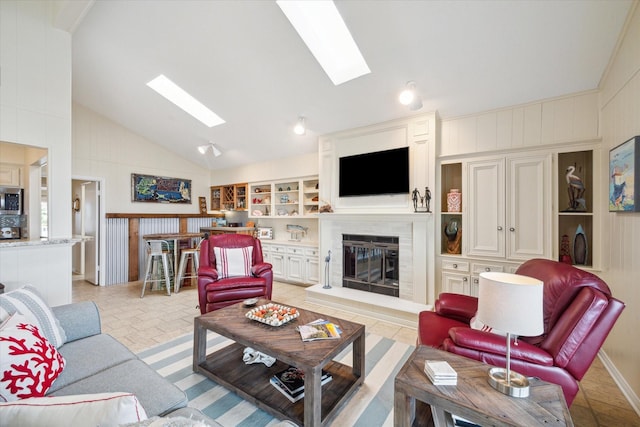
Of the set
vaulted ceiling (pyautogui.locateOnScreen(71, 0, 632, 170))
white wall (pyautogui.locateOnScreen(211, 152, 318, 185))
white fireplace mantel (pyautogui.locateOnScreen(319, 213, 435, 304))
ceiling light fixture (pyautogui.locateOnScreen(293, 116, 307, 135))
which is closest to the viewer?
vaulted ceiling (pyautogui.locateOnScreen(71, 0, 632, 170))

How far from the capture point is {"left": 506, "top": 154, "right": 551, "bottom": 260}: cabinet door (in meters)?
2.91

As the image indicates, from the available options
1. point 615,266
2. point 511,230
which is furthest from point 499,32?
point 615,266

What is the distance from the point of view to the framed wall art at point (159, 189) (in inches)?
214

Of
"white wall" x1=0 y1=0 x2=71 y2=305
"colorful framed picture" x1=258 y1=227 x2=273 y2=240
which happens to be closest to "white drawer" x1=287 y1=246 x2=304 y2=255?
"colorful framed picture" x1=258 y1=227 x2=273 y2=240

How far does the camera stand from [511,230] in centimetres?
306

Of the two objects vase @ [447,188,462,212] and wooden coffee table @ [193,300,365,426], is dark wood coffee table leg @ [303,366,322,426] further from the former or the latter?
vase @ [447,188,462,212]

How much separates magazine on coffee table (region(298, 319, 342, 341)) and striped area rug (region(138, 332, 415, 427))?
47cm

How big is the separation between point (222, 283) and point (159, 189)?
369cm

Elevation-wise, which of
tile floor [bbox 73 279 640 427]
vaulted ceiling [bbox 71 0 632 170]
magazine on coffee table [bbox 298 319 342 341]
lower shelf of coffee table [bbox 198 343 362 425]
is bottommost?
tile floor [bbox 73 279 640 427]

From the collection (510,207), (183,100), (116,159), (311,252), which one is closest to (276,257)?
(311,252)

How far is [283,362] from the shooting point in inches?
76.1

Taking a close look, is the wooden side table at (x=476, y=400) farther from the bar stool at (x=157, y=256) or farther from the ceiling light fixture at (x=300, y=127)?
the bar stool at (x=157, y=256)

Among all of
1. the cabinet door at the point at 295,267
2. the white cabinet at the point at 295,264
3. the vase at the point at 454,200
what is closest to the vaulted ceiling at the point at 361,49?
the vase at the point at 454,200

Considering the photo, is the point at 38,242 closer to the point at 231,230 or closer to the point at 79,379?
the point at 79,379
